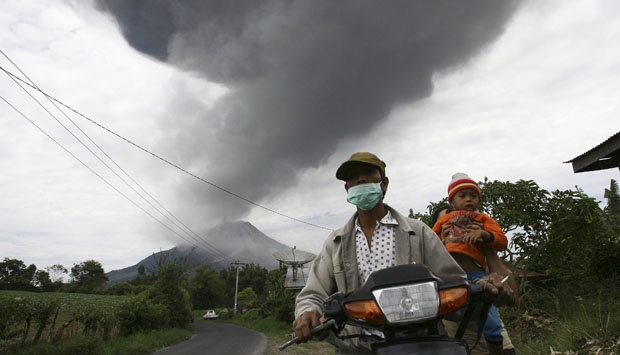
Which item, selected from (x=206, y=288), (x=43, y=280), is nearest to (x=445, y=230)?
(x=43, y=280)

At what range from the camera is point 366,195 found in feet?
6.80

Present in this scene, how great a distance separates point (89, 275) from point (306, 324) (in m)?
82.3

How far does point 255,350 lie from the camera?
15.5 m

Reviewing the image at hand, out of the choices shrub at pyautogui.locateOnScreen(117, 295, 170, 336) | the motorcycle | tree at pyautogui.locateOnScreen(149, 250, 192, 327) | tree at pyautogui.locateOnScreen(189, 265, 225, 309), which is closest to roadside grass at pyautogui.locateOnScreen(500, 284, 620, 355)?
the motorcycle

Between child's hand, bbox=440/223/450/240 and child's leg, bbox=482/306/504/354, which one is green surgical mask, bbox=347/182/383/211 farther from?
child's leg, bbox=482/306/504/354

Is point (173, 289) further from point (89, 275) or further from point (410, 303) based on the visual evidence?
point (89, 275)

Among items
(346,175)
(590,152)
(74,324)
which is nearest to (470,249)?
(346,175)

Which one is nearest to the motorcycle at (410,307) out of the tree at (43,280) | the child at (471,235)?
the child at (471,235)

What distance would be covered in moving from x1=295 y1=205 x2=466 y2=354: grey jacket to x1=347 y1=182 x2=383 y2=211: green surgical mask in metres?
0.18

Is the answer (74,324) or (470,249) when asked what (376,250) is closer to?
(470,249)

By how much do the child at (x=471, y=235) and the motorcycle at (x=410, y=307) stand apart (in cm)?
131

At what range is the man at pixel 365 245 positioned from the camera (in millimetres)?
1980

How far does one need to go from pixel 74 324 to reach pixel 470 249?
18.4m

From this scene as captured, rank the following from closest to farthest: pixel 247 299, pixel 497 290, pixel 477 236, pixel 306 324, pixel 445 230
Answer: pixel 497 290 → pixel 306 324 → pixel 477 236 → pixel 445 230 → pixel 247 299
